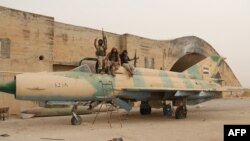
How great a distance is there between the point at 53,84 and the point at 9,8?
776cm

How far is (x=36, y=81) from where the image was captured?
33.0 ft

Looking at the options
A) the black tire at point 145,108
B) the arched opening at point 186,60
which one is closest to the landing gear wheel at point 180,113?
the black tire at point 145,108

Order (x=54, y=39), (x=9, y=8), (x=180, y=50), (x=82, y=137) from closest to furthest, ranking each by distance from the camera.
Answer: (x=82, y=137)
(x=9, y=8)
(x=54, y=39)
(x=180, y=50)

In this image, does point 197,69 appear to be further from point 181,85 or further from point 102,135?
point 102,135

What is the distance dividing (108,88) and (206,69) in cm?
773

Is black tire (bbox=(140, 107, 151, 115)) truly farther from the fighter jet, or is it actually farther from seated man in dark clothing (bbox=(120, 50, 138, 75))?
seated man in dark clothing (bbox=(120, 50, 138, 75))

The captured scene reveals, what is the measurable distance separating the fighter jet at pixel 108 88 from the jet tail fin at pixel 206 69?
1.36 feet

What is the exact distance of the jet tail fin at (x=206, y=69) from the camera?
16734 millimetres

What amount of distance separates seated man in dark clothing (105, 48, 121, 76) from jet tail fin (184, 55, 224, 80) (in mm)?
5362

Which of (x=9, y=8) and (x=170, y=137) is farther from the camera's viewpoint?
(x=9, y=8)

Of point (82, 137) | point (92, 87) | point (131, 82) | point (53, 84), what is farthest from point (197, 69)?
point (82, 137)

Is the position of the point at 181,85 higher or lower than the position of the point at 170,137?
higher

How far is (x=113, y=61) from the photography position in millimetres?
12508

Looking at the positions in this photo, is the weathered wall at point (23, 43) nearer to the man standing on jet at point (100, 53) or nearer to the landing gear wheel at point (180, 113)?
the man standing on jet at point (100, 53)
